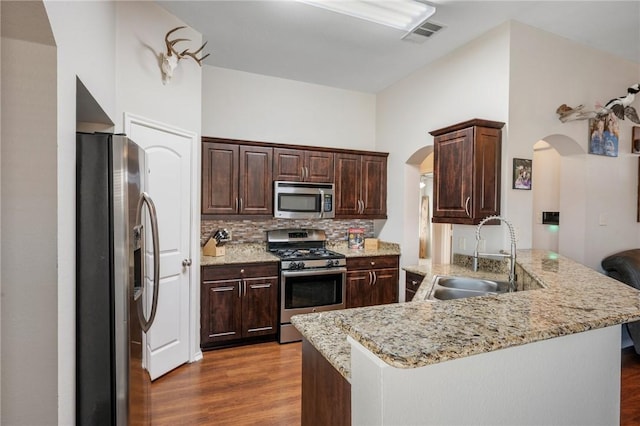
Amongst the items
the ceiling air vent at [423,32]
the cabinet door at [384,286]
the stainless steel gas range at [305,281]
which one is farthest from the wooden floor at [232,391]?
the ceiling air vent at [423,32]

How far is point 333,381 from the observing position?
1.17 m

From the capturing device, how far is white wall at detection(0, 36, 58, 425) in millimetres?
1039

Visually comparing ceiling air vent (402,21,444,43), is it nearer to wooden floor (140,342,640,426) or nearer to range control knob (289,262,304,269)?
range control knob (289,262,304,269)

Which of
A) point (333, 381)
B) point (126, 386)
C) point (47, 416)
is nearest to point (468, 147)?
point (333, 381)

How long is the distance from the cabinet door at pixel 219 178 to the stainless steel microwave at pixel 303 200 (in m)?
0.48

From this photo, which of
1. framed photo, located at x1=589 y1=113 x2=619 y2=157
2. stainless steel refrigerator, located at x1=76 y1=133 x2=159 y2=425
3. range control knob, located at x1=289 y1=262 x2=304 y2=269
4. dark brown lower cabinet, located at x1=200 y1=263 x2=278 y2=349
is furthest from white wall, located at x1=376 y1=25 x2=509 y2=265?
stainless steel refrigerator, located at x1=76 y1=133 x2=159 y2=425

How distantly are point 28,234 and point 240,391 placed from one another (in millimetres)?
2091

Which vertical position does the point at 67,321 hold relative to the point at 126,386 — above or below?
above

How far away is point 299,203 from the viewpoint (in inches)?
160

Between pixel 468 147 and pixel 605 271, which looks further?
pixel 605 271

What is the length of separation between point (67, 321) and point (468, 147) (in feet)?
9.38

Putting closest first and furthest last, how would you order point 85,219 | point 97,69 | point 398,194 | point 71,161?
point 71,161, point 85,219, point 97,69, point 398,194

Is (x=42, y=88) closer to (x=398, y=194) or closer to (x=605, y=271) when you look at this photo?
(x=398, y=194)

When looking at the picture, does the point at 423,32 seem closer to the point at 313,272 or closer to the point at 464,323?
the point at 313,272
